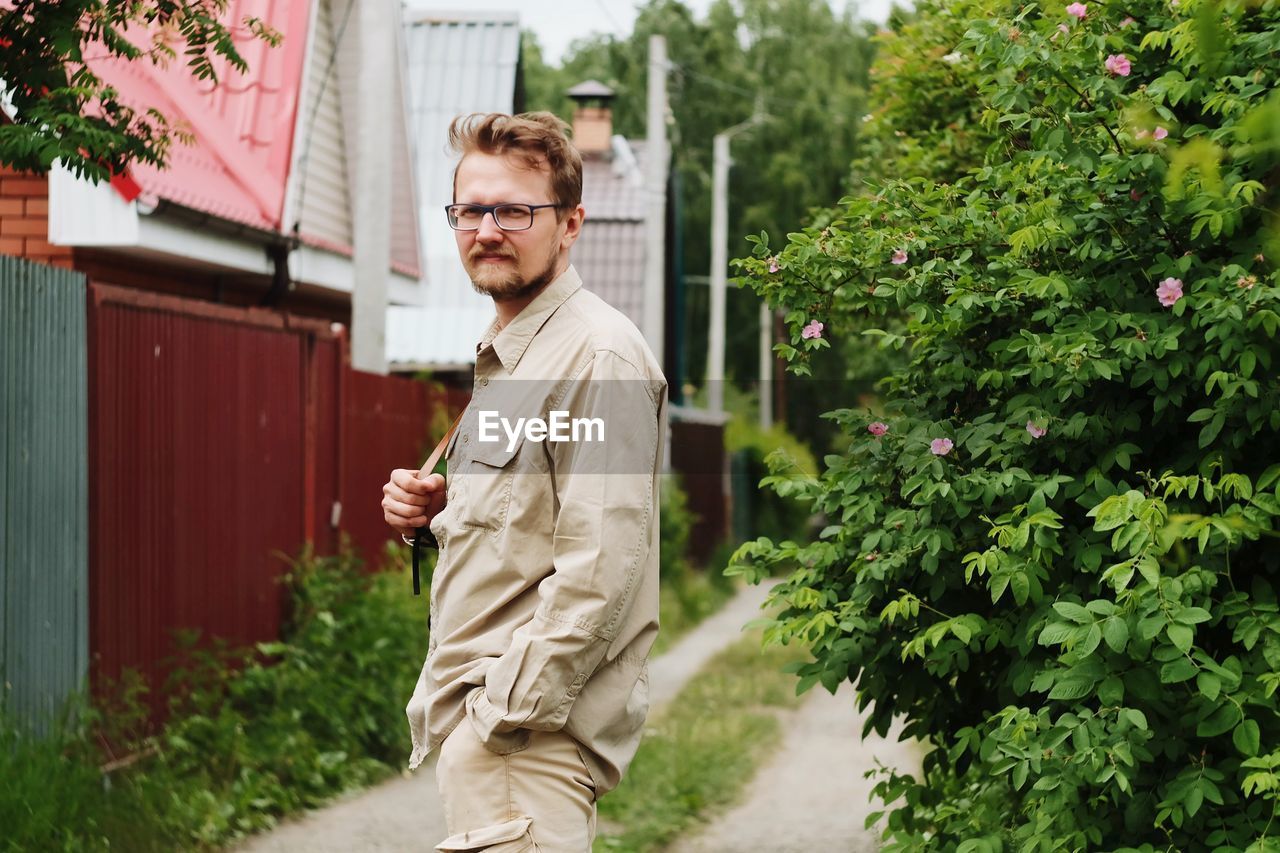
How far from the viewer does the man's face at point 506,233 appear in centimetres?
299

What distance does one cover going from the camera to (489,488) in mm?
2859

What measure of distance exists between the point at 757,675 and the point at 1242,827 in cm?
916

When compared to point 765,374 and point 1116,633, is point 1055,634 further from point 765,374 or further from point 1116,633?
point 765,374

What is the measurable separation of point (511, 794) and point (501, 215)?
1.09 metres

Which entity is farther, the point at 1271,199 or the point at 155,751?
the point at 155,751

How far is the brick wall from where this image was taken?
795 cm

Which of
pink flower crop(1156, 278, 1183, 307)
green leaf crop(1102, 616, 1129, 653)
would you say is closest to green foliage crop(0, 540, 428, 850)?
green leaf crop(1102, 616, 1129, 653)

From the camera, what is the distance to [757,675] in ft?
41.4

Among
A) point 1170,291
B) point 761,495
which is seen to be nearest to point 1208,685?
point 1170,291

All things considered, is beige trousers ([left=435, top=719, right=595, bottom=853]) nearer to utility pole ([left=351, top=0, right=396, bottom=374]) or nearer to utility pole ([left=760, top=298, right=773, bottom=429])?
utility pole ([left=351, top=0, right=396, bottom=374])

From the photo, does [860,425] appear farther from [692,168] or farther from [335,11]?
[692,168]

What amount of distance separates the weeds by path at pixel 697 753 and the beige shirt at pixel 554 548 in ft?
10.4

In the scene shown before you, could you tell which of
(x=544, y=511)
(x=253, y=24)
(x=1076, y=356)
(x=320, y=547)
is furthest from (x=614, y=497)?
(x=320, y=547)

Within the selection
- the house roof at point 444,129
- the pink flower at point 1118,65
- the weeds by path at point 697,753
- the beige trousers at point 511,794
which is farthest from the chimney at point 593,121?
the beige trousers at point 511,794
